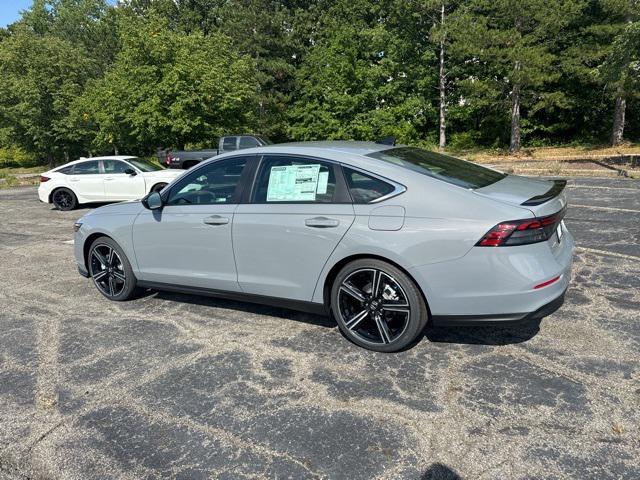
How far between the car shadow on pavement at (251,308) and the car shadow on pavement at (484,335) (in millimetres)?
891

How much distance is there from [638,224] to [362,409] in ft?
21.2

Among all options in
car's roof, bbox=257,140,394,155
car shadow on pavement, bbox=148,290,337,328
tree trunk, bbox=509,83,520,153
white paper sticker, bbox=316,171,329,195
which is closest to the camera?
white paper sticker, bbox=316,171,329,195

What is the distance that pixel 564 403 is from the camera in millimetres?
2902

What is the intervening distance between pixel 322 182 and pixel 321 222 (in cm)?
35

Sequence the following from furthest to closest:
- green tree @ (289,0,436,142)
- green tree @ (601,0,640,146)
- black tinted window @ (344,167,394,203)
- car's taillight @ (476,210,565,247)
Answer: green tree @ (289,0,436,142), green tree @ (601,0,640,146), black tinted window @ (344,167,394,203), car's taillight @ (476,210,565,247)

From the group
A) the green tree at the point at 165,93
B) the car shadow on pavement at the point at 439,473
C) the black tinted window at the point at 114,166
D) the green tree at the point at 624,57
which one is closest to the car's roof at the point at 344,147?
the car shadow on pavement at the point at 439,473

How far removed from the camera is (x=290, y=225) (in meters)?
3.75

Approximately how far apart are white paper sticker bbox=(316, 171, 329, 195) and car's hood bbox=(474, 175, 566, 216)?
1.11m

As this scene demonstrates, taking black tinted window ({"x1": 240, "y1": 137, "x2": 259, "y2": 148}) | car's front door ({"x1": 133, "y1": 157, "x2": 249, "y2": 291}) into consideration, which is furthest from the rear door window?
car's front door ({"x1": 133, "y1": 157, "x2": 249, "y2": 291})

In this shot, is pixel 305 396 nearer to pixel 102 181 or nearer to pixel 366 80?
pixel 102 181

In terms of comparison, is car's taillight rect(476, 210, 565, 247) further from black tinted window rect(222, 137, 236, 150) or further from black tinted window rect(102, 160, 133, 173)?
black tinted window rect(222, 137, 236, 150)

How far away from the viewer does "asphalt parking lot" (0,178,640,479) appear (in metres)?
2.52

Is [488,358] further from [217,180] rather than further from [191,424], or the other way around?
[217,180]

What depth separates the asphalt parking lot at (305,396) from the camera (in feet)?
8.26
